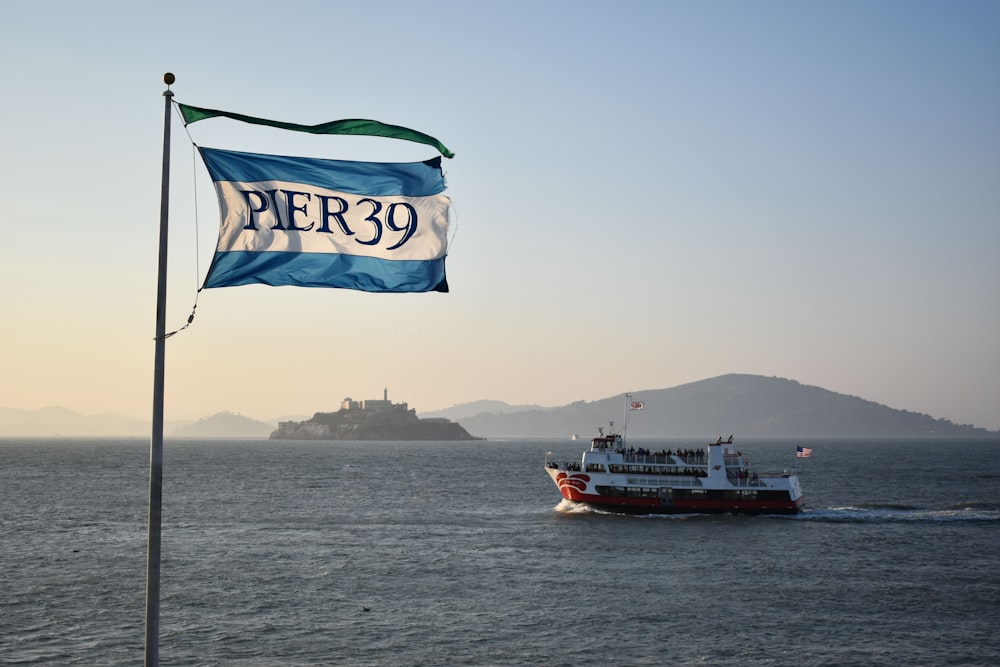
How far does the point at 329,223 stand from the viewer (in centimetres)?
1667

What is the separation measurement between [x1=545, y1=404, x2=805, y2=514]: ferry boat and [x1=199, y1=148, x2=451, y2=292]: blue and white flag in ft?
235

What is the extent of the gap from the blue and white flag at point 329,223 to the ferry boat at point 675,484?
7155 cm

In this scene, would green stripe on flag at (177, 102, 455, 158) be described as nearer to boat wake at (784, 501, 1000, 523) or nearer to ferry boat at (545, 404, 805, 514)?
ferry boat at (545, 404, 805, 514)

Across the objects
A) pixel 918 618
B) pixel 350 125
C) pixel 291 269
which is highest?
pixel 350 125

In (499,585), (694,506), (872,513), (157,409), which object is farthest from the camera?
(872,513)

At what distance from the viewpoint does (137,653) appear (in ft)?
127

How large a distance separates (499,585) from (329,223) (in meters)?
40.4

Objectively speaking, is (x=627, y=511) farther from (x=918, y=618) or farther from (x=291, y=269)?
(x=291, y=269)

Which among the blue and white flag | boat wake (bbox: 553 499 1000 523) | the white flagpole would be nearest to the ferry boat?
boat wake (bbox: 553 499 1000 523)

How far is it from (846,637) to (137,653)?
3102 centimetres

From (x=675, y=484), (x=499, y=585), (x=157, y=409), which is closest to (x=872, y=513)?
(x=675, y=484)

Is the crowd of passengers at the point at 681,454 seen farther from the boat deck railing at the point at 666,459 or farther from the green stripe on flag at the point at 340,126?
the green stripe on flag at the point at 340,126

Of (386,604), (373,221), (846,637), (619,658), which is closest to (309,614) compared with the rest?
(386,604)

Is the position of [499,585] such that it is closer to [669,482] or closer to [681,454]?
[669,482]
